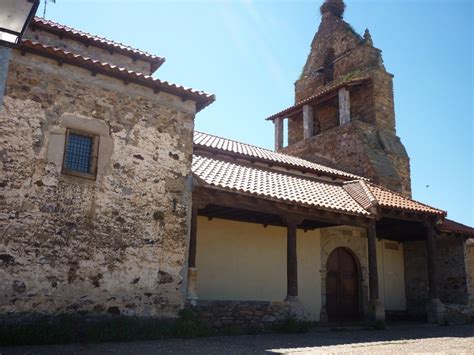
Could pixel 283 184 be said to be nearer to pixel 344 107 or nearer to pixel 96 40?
pixel 96 40

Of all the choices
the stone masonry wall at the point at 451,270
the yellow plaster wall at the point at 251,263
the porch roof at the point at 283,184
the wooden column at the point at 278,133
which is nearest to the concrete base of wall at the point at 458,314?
the stone masonry wall at the point at 451,270

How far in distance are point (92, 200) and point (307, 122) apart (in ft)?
41.6

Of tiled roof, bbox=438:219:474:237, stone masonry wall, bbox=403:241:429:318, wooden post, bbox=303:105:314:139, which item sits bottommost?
stone masonry wall, bbox=403:241:429:318

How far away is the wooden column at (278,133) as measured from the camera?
1978cm

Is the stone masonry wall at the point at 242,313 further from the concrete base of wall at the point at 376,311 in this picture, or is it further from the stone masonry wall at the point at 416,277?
the stone masonry wall at the point at 416,277

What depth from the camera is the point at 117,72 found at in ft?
25.2

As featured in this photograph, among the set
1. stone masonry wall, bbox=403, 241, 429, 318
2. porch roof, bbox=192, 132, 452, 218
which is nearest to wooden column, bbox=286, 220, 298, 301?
porch roof, bbox=192, 132, 452, 218

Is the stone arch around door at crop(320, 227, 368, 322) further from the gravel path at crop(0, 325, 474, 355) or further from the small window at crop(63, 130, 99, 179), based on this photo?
the small window at crop(63, 130, 99, 179)

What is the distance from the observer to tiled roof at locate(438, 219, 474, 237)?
12.9 metres

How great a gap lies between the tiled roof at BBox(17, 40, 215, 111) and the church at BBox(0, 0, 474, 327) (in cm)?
2

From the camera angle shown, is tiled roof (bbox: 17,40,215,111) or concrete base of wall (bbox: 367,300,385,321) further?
concrete base of wall (bbox: 367,300,385,321)

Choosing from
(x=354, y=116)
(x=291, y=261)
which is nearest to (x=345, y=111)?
(x=354, y=116)

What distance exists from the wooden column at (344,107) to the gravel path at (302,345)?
9581mm

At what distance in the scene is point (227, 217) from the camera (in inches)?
421
